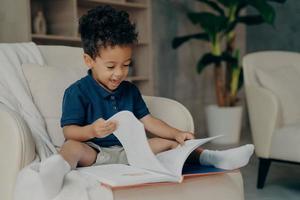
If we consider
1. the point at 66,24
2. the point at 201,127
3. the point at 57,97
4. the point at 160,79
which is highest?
the point at 66,24

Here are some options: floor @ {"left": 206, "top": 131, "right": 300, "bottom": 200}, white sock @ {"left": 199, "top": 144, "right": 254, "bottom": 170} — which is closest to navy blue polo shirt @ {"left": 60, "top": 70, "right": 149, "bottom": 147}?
white sock @ {"left": 199, "top": 144, "right": 254, "bottom": 170}

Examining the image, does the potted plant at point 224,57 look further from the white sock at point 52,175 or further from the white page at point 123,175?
the white sock at point 52,175

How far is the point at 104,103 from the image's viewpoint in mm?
1461

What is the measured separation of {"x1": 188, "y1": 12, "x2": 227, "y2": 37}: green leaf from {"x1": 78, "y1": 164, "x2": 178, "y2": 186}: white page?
2.37m

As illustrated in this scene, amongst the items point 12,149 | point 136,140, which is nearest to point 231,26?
point 136,140

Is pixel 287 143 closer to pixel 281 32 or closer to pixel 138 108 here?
pixel 138 108

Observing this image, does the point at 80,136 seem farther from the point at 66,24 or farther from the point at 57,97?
the point at 66,24

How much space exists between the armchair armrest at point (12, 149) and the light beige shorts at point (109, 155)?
22 cm

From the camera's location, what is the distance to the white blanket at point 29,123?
3.65 feet

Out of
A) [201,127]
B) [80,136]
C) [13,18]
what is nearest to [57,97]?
[80,136]

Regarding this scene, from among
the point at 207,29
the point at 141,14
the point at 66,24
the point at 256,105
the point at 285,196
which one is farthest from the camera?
the point at 207,29

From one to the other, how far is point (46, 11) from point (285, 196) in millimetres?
1759

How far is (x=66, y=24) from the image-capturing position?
9.14 ft

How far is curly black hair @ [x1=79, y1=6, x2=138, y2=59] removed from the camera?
138cm
